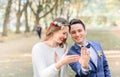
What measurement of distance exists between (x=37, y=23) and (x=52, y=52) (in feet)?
4.43

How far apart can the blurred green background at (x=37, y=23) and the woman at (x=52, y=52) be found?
116 centimetres

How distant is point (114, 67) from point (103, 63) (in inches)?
44.7

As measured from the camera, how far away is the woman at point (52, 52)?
0.91 metres

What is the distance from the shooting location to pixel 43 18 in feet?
7.33

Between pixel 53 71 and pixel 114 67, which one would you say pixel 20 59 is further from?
pixel 53 71

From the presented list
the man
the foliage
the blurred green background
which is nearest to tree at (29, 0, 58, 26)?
the blurred green background

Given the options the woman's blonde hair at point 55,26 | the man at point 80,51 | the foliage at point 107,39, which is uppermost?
the woman's blonde hair at point 55,26

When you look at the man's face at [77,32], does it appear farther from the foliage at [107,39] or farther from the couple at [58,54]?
the foliage at [107,39]

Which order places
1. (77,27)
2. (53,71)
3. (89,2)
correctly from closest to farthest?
1. (53,71)
2. (77,27)
3. (89,2)

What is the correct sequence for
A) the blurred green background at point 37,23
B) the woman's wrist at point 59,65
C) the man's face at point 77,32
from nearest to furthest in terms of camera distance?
the woman's wrist at point 59,65 → the man's face at point 77,32 → the blurred green background at point 37,23

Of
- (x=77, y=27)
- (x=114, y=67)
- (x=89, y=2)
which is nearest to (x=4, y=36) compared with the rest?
(x=89, y=2)

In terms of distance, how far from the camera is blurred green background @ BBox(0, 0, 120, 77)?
86.7 inches

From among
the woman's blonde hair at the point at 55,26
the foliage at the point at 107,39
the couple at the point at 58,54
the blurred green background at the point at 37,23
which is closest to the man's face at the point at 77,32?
the couple at the point at 58,54

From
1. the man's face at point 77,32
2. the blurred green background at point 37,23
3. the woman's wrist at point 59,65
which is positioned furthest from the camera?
the blurred green background at point 37,23
